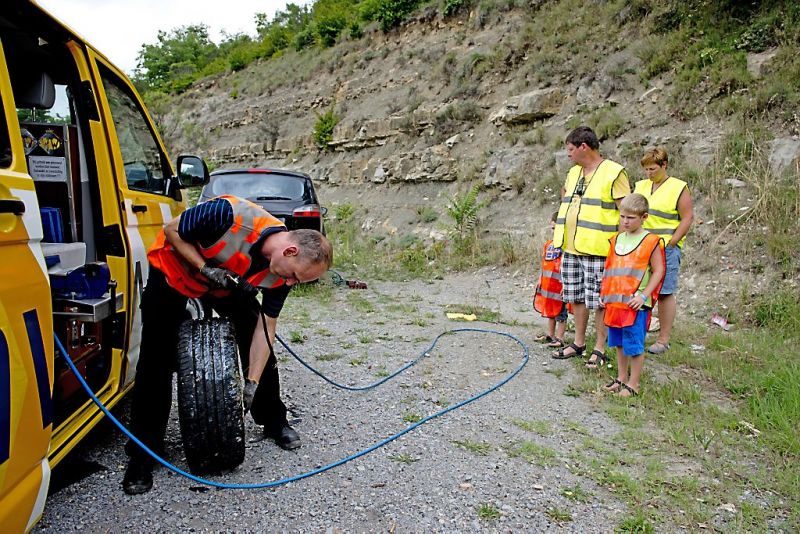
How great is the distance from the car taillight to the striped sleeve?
5.47 m

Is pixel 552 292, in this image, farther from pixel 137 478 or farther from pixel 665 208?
pixel 137 478

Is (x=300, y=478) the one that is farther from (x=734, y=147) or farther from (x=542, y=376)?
(x=734, y=147)

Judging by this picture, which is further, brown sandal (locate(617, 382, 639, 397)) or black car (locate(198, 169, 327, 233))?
black car (locate(198, 169, 327, 233))

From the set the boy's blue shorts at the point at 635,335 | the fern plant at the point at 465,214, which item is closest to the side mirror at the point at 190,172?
the boy's blue shorts at the point at 635,335

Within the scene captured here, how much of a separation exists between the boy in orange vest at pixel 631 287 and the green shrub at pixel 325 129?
15.5 metres

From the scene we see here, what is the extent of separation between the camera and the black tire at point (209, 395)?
9.05ft

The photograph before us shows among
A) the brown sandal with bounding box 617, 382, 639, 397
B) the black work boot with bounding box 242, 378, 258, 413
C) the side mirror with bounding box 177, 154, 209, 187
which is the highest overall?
the side mirror with bounding box 177, 154, 209, 187

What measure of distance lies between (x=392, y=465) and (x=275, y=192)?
5.97m

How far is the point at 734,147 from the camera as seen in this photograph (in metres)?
8.59

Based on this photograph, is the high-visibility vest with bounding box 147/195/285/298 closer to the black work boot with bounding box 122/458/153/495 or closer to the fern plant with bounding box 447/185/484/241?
the black work boot with bounding box 122/458/153/495

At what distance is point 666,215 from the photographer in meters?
5.27

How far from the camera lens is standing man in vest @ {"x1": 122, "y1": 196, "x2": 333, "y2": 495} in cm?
265

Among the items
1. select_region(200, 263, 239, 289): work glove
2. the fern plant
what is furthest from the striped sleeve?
the fern plant

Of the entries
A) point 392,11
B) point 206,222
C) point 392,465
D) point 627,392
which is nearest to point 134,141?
point 206,222
